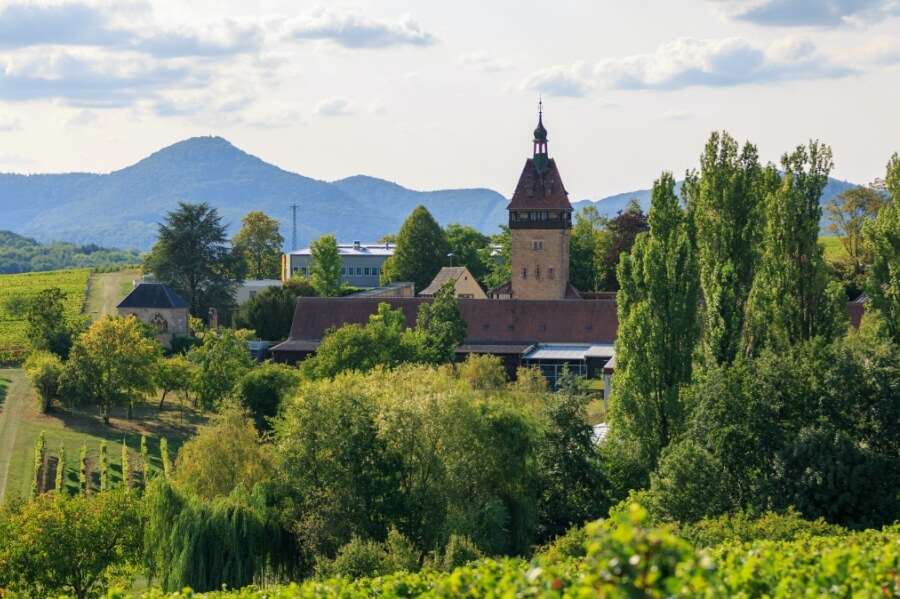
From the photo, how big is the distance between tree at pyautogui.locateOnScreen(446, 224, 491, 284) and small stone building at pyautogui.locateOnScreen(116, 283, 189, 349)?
3044 cm

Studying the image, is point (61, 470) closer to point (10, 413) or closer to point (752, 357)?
point (10, 413)

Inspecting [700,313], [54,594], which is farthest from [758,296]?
[54,594]

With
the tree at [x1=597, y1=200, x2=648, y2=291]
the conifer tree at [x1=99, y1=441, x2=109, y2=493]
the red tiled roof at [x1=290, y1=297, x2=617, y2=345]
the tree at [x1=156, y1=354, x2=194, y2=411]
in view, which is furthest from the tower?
the conifer tree at [x1=99, y1=441, x2=109, y2=493]

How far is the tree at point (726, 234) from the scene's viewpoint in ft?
113

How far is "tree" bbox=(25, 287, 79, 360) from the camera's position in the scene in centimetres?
6938

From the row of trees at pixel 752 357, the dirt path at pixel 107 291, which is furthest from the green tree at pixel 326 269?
the row of trees at pixel 752 357

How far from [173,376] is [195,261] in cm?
2852

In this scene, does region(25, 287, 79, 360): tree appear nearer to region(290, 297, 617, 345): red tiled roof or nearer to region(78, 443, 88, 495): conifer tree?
region(290, 297, 617, 345): red tiled roof

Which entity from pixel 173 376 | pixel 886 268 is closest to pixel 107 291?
pixel 173 376

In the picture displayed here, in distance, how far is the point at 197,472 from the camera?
1479 inches

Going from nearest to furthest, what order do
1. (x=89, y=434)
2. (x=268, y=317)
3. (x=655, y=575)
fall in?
(x=655, y=575), (x=89, y=434), (x=268, y=317)

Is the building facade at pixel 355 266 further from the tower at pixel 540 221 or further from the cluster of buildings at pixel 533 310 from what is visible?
the tower at pixel 540 221

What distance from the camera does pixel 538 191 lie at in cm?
7806

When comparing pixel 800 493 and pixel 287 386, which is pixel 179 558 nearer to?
pixel 800 493
